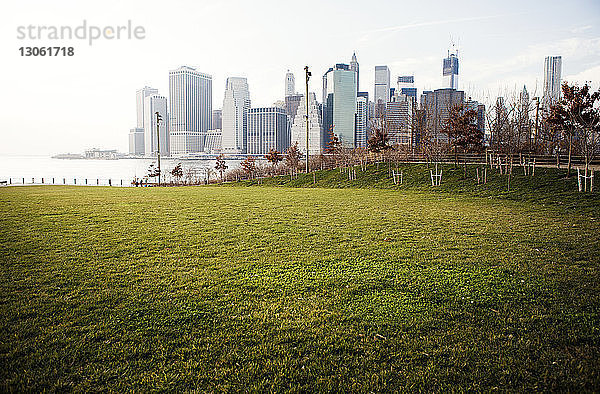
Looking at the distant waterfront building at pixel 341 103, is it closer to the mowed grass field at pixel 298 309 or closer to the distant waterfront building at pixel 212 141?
the distant waterfront building at pixel 212 141

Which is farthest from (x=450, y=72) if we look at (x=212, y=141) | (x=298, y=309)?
(x=298, y=309)

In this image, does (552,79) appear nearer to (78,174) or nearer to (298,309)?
(298,309)

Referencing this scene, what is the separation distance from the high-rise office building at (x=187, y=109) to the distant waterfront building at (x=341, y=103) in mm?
45458

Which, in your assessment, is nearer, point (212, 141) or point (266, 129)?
point (266, 129)

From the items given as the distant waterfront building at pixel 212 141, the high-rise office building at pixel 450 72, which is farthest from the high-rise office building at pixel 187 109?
the high-rise office building at pixel 450 72

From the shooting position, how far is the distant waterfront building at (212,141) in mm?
130625

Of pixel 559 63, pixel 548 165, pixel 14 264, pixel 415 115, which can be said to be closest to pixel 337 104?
pixel 559 63

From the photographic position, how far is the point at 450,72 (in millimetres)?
98562

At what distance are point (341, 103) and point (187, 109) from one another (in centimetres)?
5674

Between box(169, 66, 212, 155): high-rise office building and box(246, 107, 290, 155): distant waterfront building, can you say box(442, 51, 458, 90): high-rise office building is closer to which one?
box(246, 107, 290, 155): distant waterfront building

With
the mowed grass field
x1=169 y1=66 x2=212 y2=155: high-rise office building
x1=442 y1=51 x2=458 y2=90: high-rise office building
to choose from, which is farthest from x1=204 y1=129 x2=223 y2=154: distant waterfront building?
the mowed grass field

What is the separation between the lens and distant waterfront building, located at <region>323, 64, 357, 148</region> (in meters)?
116

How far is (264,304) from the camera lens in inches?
207

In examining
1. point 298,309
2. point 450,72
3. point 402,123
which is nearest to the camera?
point 298,309
